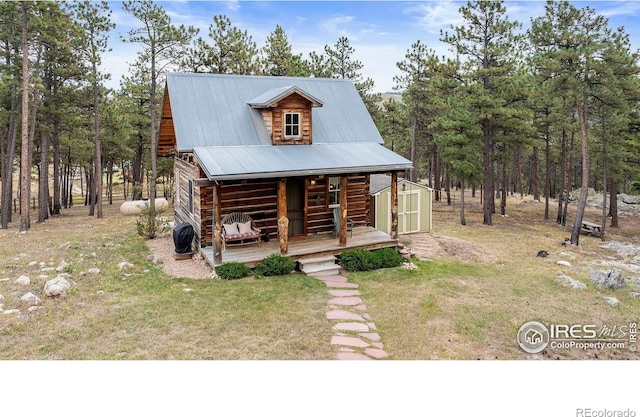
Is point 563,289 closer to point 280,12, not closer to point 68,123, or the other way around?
point 280,12

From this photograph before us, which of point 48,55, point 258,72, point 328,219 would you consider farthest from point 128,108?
point 328,219

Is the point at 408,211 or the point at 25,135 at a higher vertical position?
the point at 25,135

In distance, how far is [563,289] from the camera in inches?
439

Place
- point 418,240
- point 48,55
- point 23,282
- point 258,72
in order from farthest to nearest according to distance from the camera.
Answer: point 258,72
point 48,55
point 418,240
point 23,282

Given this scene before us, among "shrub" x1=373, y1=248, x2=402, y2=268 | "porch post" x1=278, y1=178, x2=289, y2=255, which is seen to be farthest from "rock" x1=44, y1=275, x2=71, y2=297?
"shrub" x1=373, y1=248, x2=402, y2=268

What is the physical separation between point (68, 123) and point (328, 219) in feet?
51.5

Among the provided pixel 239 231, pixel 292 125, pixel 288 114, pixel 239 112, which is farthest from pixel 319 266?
pixel 239 112

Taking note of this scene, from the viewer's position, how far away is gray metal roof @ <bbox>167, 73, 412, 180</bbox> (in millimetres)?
12055

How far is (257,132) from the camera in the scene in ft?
45.6

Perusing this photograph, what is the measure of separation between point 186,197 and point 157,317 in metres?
7.82

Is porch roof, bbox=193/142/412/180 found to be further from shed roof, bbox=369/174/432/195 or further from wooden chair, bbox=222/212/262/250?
shed roof, bbox=369/174/432/195

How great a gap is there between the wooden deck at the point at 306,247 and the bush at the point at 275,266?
25cm

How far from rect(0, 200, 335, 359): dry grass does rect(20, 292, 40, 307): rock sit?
116 mm

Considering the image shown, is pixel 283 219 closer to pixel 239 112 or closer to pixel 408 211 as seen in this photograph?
pixel 239 112
